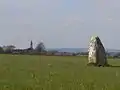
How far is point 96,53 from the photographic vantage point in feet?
135

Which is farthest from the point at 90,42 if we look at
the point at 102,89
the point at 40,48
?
the point at 40,48

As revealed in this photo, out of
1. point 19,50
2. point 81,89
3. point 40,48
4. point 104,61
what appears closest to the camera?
Result: point 81,89

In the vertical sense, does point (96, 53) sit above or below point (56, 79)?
above

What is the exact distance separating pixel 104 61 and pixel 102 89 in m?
26.2

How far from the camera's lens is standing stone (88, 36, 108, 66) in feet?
132

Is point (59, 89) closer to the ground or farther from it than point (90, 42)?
closer to the ground

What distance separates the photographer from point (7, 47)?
446 feet

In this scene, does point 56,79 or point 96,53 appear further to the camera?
point 96,53

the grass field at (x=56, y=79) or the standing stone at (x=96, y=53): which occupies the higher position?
the standing stone at (x=96, y=53)

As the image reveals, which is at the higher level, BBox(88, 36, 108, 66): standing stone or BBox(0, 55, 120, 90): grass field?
BBox(88, 36, 108, 66): standing stone

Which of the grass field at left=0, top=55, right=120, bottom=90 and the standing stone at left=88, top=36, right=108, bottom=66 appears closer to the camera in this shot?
the grass field at left=0, top=55, right=120, bottom=90

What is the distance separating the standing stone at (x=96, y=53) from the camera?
4031 cm

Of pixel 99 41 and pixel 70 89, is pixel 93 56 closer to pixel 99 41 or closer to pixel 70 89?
pixel 99 41

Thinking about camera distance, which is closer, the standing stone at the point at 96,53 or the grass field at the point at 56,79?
the grass field at the point at 56,79
